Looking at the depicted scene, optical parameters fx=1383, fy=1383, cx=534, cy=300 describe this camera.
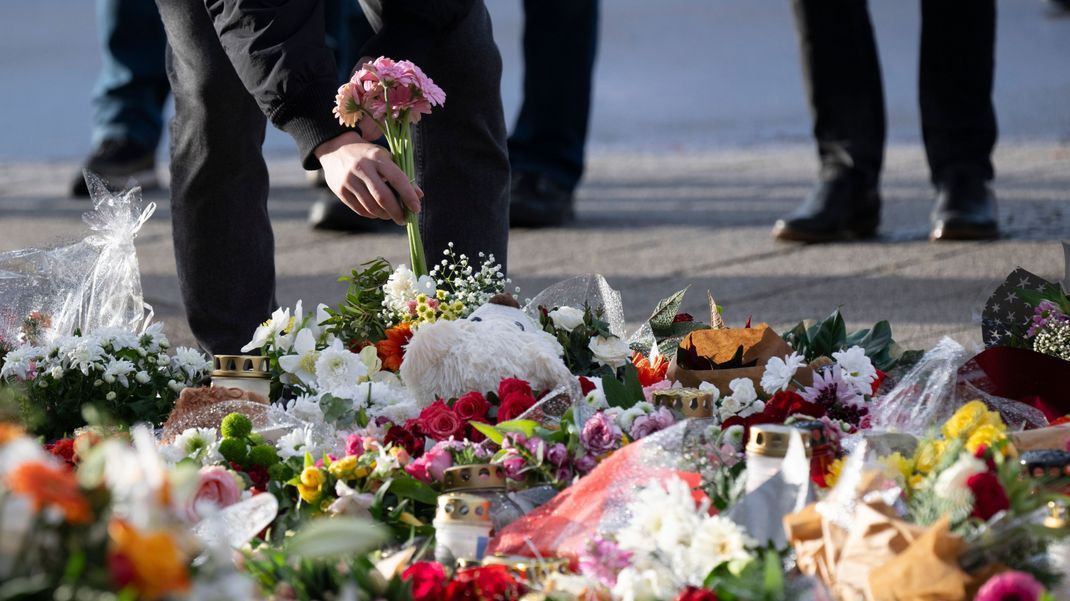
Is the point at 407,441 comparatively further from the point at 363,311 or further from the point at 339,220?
the point at 339,220

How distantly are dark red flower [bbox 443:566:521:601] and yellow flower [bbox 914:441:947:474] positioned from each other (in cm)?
48

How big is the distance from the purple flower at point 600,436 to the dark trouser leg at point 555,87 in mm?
3274

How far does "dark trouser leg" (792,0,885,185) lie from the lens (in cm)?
425

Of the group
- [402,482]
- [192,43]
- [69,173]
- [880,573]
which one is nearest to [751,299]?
[192,43]

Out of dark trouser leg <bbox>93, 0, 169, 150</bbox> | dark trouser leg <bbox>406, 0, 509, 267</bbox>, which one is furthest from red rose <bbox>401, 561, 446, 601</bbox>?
dark trouser leg <bbox>93, 0, 169, 150</bbox>

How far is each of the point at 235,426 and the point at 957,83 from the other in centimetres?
298

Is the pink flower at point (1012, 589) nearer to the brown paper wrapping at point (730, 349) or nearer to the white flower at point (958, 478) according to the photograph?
the white flower at point (958, 478)

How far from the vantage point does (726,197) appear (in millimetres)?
5637

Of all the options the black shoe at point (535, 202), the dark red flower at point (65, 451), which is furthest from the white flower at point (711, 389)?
the black shoe at point (535, 202)

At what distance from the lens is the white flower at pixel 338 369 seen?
212 centimetres

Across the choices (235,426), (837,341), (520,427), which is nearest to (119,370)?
(235,426)

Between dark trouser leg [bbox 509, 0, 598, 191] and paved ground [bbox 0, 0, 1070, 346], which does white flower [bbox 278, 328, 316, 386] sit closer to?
paved ground [bbox 0, 0, 1070, 346]

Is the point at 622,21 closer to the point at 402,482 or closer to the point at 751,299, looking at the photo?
the point at 751,299

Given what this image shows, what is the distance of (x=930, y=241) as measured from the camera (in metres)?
4.34
